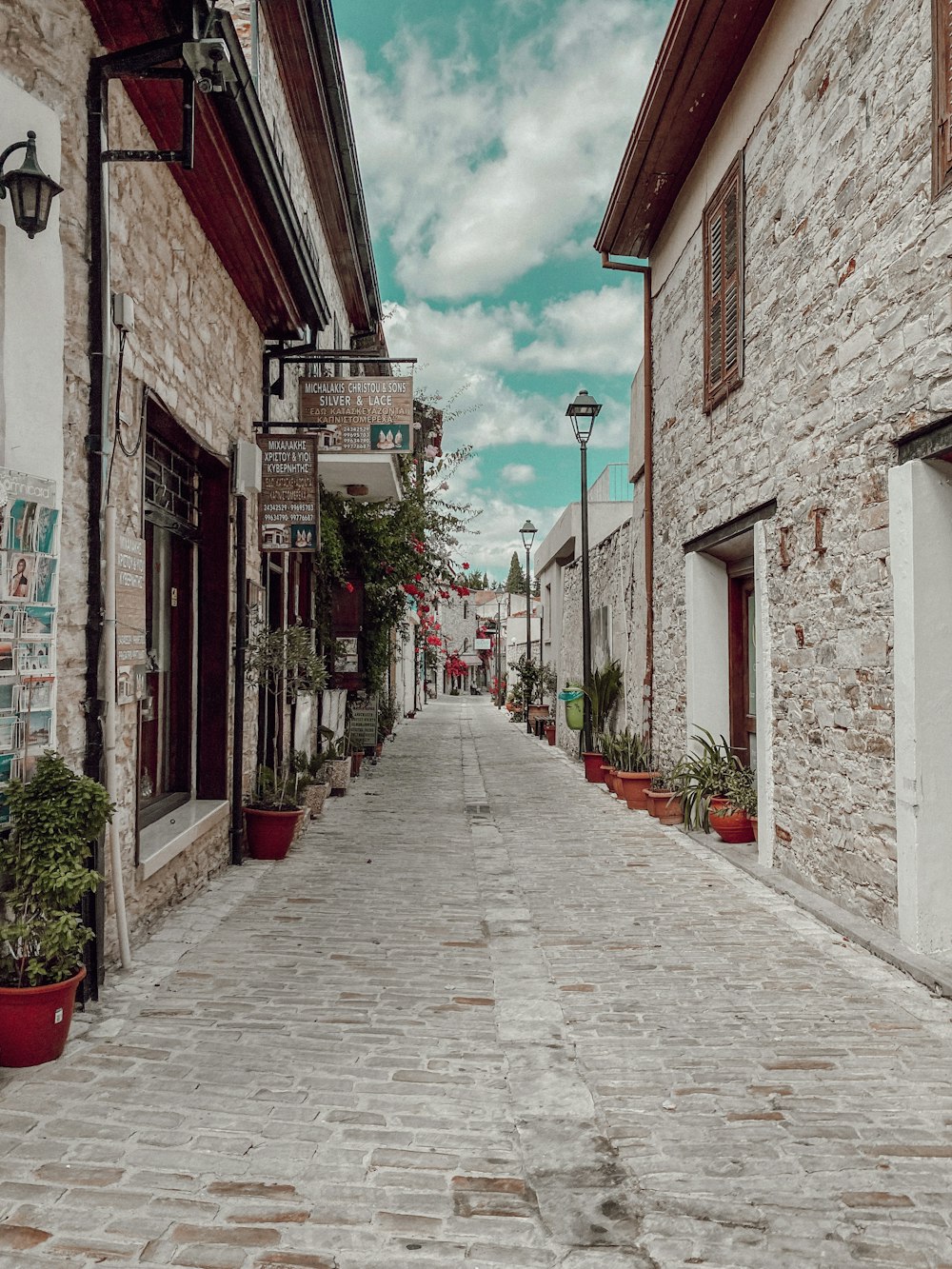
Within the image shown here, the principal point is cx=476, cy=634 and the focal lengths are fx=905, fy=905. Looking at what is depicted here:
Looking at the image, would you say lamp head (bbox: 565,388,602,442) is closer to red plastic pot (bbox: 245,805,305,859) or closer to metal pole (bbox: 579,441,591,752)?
metal pole (bbox: 579,441,591,752)

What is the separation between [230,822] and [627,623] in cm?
640

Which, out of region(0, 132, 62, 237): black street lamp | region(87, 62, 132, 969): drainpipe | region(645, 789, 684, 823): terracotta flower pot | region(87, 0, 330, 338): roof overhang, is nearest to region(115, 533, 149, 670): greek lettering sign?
region(87, 62, 132, 969): drainpipe

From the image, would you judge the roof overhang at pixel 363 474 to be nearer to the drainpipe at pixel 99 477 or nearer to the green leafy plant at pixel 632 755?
the green leafy plant at pixel 632 755

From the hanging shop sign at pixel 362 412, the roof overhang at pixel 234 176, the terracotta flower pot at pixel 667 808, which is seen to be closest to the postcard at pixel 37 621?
the roof overhang at pixel 234 176

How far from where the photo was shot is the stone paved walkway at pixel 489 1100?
89.8 inches

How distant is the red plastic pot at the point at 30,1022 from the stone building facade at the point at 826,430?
3.79 meters

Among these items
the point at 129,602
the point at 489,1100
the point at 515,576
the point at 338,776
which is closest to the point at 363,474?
the point at 338,776

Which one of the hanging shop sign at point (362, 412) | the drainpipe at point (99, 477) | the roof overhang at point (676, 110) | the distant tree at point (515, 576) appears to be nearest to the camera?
the drainpipe at point (99, 477)

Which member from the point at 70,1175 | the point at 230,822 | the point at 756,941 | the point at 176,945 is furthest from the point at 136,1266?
the point at 230,822

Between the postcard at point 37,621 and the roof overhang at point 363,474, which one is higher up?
the roof overhang at point 363,474

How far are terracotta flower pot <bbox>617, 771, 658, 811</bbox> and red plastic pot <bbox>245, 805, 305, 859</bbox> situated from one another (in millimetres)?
3961

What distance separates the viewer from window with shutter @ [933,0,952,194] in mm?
4105

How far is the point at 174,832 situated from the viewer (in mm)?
5449

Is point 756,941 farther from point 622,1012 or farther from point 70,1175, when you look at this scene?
point 70,1175
